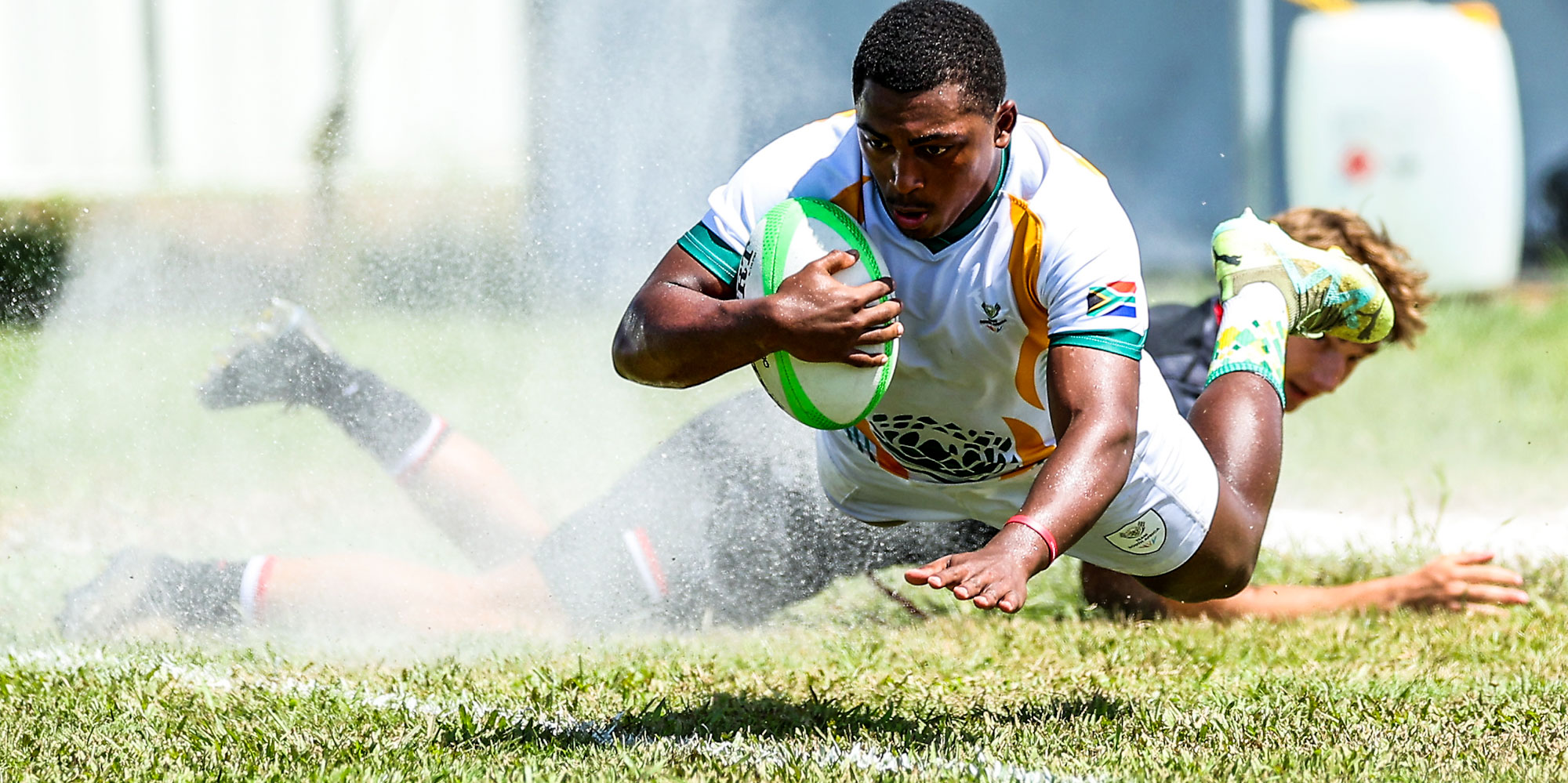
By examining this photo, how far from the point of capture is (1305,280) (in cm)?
462

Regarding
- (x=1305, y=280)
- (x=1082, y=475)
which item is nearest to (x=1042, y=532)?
(x=1082, y=475)

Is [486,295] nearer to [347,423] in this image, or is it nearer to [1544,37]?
[347,423]

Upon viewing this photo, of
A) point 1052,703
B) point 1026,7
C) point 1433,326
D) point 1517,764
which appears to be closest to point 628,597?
point 1052,703

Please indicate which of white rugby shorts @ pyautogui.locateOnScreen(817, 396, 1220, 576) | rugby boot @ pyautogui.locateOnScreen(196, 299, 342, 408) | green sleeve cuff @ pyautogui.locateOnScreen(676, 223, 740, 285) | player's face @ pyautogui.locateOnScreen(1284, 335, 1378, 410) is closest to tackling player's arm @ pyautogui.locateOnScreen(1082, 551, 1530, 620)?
player's face @ pyautogui.locateOnScreen(1284, 335, 1378, 410)

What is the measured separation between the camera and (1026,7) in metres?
13.3

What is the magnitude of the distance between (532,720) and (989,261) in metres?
1.43

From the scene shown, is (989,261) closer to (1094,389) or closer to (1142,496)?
(1094,389)

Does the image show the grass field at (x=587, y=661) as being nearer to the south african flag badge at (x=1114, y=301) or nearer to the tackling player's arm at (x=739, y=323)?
the tackling player's arm at (x=739, y=323)

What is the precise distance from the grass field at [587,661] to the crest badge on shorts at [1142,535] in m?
0.36

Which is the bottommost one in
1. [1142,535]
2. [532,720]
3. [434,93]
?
[434,93]

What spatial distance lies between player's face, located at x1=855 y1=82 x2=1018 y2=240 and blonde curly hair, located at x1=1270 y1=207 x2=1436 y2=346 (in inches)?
82.0

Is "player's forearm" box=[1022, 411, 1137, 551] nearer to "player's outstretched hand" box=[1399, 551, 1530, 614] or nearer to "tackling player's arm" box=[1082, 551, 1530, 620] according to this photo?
"tackling player's arm" box=[1082, 551, 1530, 620]

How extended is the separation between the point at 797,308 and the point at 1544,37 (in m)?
12.6

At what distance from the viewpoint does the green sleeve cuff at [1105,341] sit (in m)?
3.24
